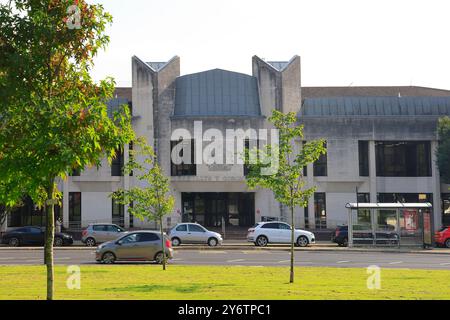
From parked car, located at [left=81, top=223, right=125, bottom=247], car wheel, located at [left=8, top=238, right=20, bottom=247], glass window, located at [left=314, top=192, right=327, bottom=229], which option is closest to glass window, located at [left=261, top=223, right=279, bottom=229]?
parked car, located at [left=81, top=223, right=125, bottom=247]

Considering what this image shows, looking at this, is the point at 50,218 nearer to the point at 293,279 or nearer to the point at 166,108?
the point at 293,279

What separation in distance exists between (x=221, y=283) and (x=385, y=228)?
23762 millimetres

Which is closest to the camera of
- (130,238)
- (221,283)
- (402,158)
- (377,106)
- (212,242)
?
(221,283)

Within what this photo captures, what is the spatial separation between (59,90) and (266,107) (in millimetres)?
40727

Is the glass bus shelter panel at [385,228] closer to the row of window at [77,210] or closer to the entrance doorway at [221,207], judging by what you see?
the entrance doorway at [221,207]

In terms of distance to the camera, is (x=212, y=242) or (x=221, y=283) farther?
(x=212, y=242)

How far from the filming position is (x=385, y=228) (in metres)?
41.3

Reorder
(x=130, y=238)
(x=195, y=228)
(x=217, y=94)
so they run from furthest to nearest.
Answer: (x=217, y=94), (x=195, y=228), (x=130, y=238)

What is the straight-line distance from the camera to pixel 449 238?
42.8 meters

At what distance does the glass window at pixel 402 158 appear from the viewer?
5525cm

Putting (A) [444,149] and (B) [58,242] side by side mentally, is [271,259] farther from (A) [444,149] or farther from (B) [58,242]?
(A) [444,149]

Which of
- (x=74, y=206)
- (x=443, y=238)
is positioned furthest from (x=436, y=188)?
(x=74, y=206)

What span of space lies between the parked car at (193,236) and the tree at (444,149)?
19.5 m
